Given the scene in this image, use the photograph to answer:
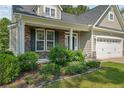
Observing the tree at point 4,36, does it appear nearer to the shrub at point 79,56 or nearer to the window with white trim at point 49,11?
the window with white trim at point 49,11

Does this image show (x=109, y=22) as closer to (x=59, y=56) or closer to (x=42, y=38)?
(x=42, y=38)

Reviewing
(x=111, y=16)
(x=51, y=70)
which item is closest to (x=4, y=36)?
(x=111, y=16)

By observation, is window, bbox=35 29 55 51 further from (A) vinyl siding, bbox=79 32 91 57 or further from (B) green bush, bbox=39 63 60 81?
(B) green bush, bbox=39 63 60 81

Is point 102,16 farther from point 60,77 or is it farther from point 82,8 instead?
point 82,8

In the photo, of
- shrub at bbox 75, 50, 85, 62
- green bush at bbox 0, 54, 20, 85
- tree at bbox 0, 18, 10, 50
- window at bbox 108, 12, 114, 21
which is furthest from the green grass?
tree at bbox 0, 18, 10, 50

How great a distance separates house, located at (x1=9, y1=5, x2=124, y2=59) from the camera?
12.7 meters

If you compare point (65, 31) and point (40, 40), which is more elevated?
point (65, 31)

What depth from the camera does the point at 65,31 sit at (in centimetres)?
1708

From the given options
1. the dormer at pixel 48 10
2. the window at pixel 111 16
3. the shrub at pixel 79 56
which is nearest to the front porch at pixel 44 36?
the dormer at pixel 48 10

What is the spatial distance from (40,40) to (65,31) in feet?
10.9

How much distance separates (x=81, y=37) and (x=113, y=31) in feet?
13.3

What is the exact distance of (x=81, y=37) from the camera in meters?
18.2

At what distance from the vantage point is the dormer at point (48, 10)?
15492 millimetres
